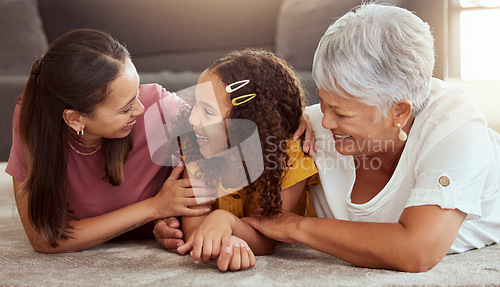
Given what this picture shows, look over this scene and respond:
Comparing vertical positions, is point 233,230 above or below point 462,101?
below

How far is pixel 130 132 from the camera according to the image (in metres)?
1.44

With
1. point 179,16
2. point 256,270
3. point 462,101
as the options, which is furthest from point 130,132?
point 179,16

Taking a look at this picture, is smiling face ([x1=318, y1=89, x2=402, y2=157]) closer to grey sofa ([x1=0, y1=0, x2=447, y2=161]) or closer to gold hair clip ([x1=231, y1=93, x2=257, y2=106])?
gold hair clip ([x1=231, y1=93, x2=257, y2=106])

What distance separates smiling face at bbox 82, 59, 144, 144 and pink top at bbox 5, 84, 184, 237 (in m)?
0.12

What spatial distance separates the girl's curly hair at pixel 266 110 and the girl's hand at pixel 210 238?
0.11 meters

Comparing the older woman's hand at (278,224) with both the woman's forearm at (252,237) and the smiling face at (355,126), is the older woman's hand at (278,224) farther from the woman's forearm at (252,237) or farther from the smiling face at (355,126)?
the smiling face at (355,126)

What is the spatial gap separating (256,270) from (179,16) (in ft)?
6.40

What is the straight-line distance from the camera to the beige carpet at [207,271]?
1037 mm

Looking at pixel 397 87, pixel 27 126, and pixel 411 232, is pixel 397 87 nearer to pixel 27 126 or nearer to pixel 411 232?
pixel 411 232

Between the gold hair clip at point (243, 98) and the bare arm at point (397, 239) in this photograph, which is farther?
the gold hair clip at point (243, 98)

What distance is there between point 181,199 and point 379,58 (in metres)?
0.60

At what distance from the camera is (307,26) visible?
2.34 metres

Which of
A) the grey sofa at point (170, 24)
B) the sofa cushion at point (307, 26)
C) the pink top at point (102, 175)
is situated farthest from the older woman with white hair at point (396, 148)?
the grey sofa at point (170, 24)

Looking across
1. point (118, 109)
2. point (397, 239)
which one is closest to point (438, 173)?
point (397, 239)
